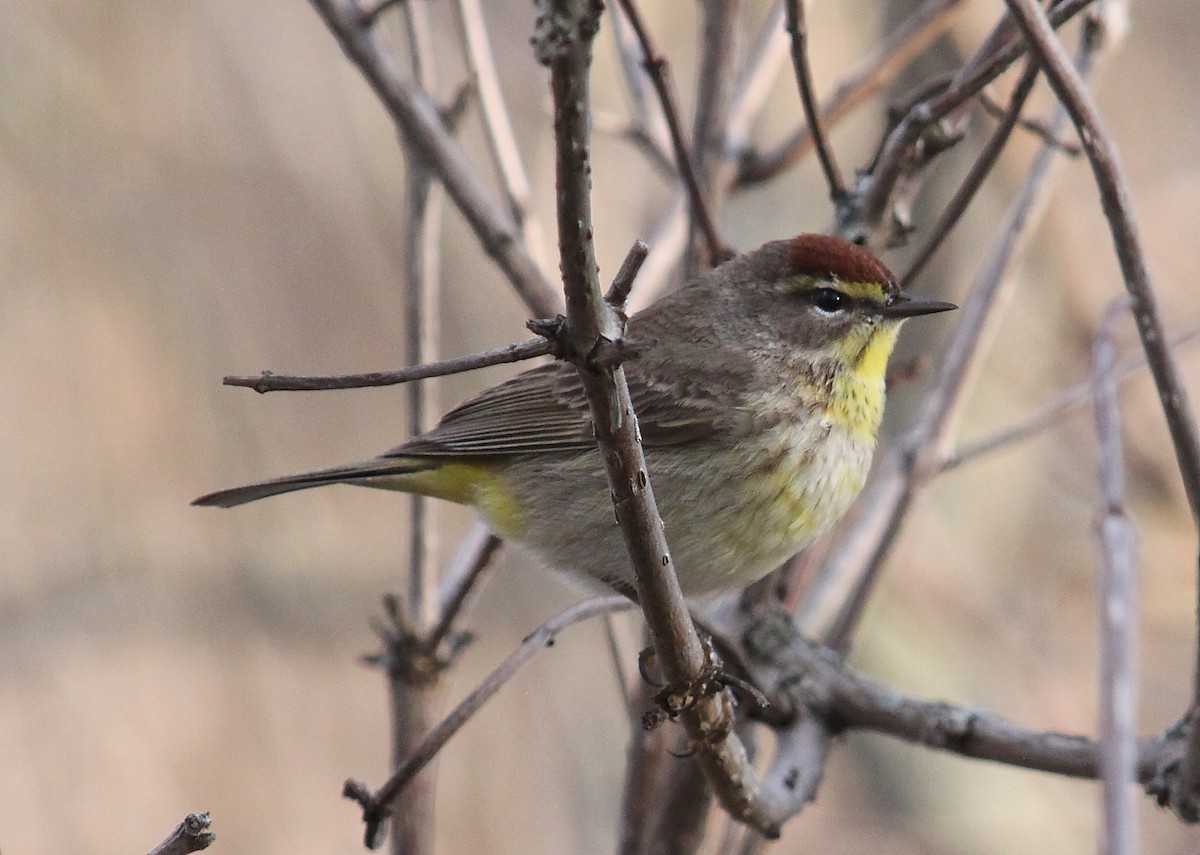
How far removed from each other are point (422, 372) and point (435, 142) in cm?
176

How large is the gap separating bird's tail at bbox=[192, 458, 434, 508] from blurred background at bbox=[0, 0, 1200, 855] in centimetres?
292

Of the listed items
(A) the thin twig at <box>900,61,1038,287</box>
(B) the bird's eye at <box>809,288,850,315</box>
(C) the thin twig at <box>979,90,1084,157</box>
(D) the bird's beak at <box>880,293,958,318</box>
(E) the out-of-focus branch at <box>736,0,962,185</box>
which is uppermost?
(E) the out-of-focus branch at <box>736,0,962,185</box>

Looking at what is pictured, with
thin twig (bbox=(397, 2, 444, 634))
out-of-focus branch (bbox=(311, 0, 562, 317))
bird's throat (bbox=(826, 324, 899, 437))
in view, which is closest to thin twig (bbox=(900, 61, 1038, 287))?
bird's throat (bbox=(826, 324, 899, 437))

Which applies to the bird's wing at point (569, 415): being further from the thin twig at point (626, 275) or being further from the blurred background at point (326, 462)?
the blurred background at point (326, 462)

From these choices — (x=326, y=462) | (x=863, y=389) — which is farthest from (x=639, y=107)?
(x=326, y=462)

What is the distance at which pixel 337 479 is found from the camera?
311 centimetres

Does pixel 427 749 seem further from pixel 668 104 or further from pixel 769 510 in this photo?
pixel 668 104

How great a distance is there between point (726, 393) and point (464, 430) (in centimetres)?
70

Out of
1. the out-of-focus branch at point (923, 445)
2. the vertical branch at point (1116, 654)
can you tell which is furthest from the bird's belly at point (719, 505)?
the vertical branch at point (1116, 654)

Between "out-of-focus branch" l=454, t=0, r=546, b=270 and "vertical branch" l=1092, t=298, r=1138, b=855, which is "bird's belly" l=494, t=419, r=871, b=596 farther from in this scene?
"vertical branch" l=1092, t=298, r=1138, b=855

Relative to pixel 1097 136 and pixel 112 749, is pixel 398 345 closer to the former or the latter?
pixel 112 749

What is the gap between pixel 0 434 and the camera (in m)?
6.05

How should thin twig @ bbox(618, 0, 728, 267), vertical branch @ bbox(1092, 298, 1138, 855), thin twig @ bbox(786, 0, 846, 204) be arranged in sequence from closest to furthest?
vertical branch @ bbox(1092, 298, 1138, 855)
thin twig @ bbox(786, 0, 846, 204)
thin twig @ bbox(618, 0, 728, 267)

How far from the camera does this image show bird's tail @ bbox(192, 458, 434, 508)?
9.54 ft
